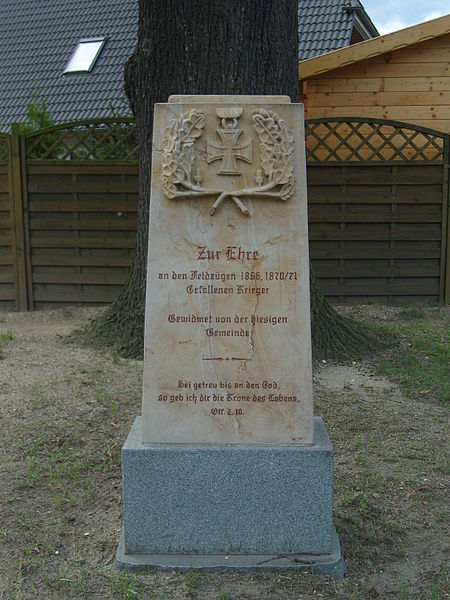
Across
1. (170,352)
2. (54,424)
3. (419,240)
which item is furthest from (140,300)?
(419,240)

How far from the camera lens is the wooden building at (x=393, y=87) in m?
9.38

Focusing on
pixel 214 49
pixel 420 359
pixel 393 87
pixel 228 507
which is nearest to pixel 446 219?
pixel 393 87

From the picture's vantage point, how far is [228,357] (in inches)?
114

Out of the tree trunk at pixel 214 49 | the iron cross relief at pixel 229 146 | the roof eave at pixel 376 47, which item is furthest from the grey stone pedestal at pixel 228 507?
the roof eave at pixel 376 47

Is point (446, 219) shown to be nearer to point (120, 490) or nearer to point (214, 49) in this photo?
point (214, 49)

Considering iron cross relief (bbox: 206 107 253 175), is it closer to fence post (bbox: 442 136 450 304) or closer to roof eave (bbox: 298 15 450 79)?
fence post (bbox: 442 136 450 304)

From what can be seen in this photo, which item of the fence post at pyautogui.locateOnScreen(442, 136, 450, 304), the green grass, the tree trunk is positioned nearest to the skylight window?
the fence post at pyautogui.locateOnScreen(442, 136, 450, 304)

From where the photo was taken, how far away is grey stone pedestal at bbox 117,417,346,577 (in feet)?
9.42

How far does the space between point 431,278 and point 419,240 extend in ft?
1.72

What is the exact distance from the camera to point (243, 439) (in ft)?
9.59

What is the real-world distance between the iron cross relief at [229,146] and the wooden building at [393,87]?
23.0 feet

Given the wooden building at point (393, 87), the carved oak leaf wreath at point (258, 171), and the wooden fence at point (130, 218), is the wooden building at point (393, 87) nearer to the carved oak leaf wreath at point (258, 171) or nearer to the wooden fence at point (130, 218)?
the wooden fence at point (130, 218)

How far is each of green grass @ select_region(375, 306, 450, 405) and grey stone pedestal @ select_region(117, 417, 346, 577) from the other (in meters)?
2.43

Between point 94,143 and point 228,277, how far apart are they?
607 centimetres
